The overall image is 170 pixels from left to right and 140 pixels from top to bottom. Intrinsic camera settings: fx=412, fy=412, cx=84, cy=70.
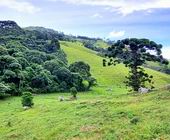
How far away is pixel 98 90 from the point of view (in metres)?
115

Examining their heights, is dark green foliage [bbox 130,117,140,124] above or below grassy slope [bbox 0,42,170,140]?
above

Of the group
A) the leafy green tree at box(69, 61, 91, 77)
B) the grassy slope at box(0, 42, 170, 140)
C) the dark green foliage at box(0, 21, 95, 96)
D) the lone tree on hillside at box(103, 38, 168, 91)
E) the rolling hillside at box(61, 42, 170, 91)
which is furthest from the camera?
the rolling hillside at box(61, 42, 170, 91)

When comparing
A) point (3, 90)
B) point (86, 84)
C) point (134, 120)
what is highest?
point (134, 120)

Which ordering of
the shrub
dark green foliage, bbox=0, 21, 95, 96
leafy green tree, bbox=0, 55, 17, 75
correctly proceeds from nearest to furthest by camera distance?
dark green foliage, bbox=0, 21, 95, 96, leafy green tree, bbox=0, 55, 17, 75, the shrub

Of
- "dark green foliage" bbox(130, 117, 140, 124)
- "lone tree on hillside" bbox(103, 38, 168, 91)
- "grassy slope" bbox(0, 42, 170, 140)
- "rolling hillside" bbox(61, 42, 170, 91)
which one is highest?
"lone tree on hillside" bbox(103, 38, 168, 91)

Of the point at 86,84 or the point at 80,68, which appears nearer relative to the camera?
the point at 86,84

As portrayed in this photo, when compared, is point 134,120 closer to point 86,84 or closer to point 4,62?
point 4,62

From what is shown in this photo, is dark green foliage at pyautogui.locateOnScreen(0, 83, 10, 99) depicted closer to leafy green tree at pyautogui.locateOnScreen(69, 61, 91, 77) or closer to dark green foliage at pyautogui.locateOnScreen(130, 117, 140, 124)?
leafy green tree at pyautogui.locateOnScreen(69, 61, 91, 77)

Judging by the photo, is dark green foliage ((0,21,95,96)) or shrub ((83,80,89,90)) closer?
dark green foliage ((0,21,95,96))

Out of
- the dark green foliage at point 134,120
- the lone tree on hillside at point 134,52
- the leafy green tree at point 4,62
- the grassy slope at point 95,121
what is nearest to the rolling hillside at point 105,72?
the leafy green tree at point 4,62

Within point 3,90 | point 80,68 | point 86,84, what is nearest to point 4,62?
point 3,90

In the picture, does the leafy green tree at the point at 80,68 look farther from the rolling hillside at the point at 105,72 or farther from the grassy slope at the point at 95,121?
the grassy slope at the point at 95,121

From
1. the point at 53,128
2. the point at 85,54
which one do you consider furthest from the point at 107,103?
the point at 85,54

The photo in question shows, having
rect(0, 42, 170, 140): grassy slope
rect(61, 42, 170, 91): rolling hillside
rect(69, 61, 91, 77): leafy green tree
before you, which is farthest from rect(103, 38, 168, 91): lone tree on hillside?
rect(61, 42, 170, 91): rolling hillside
